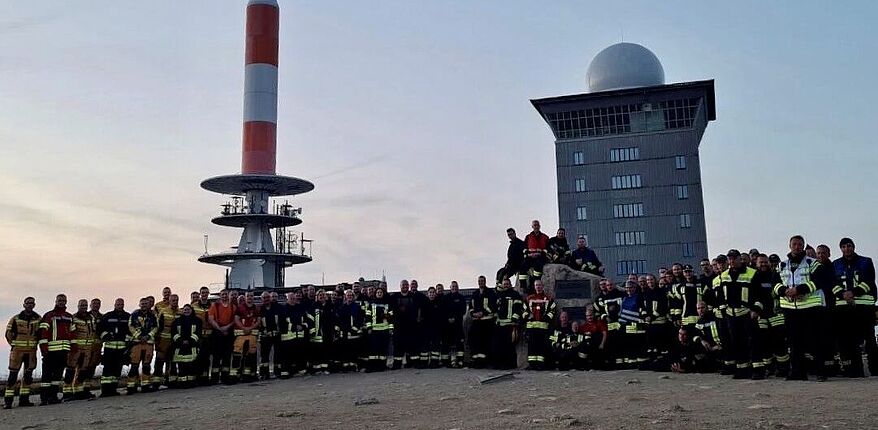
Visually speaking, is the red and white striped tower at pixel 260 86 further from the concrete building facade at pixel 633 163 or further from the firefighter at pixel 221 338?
the firefighter at pixel 221 338

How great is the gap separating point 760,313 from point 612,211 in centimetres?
5772

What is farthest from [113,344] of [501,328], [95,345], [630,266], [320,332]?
[630,266]

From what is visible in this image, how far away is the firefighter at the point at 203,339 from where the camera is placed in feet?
46.2

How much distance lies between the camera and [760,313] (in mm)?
10680

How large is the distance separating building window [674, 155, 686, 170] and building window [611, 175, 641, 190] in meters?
3.56

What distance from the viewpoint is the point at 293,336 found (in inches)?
591

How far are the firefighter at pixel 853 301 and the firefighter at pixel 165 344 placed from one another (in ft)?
36.1

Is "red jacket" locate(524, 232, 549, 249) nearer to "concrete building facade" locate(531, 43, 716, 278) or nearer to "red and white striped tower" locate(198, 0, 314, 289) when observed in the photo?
"red and white striped tower" locate(198, 0, 314, 289)

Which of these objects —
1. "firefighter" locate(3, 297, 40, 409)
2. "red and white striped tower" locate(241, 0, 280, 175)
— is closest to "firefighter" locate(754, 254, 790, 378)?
"firefighter" locate(3, 297, 40, 409)

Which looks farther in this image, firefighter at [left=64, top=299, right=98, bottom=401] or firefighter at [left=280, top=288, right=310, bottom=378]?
firefighter at [left=280, top=288, right=310, bottom=378]

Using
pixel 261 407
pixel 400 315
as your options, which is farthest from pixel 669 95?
pixel 261 407

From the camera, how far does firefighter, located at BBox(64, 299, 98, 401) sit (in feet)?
41.5

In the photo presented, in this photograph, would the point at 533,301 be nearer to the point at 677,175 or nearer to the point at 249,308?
the point at 249,308

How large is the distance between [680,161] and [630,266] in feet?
34.2
